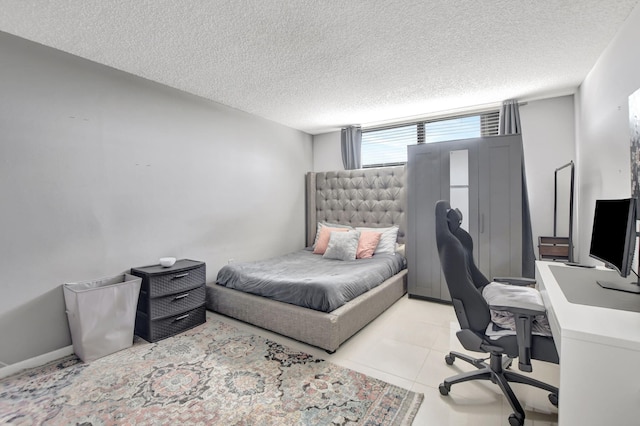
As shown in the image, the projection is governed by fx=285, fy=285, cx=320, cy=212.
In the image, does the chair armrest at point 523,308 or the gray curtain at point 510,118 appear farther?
the gray curtain at point 510,118

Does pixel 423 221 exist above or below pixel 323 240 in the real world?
above

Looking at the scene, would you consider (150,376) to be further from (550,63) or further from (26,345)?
(550,63)

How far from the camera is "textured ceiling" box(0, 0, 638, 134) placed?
185 cm

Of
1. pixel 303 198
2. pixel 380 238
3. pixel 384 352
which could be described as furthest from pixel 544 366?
pixel 303 198

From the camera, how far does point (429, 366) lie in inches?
84.8

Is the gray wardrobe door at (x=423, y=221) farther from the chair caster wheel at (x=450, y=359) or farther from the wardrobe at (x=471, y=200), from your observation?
the chair caster wheel at (x=450, y=359)

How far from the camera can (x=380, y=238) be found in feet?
13.2

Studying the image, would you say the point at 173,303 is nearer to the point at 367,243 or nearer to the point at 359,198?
the point at 367,243

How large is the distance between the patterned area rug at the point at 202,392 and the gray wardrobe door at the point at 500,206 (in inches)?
80.9

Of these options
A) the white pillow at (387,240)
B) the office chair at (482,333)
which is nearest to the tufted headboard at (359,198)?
the white pillow at (387,240)

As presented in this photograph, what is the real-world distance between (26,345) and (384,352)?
9.23ft

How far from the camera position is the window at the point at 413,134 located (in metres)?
3.90

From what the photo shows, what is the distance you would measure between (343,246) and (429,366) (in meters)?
1.88

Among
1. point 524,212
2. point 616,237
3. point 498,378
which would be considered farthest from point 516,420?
point 524,212
